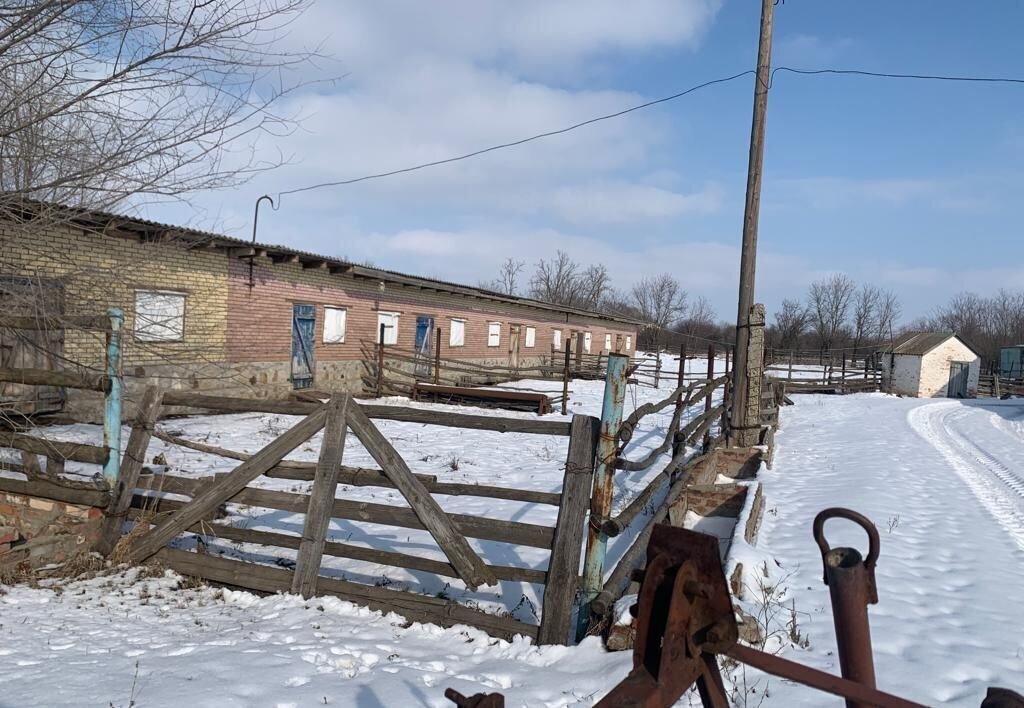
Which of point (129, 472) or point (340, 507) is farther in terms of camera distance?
point (129, 472)

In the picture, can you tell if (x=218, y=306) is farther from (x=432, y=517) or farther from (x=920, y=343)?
(x=920, y=343)

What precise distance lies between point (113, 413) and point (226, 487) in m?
1.15

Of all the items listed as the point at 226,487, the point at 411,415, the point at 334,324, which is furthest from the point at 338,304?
the point at 411,415

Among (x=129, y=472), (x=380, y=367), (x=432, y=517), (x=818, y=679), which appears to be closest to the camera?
(x=818, y=679)

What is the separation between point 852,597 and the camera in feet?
4.49

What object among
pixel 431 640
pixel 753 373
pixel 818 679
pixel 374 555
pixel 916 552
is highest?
pixel 753 373

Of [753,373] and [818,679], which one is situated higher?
[753,373]

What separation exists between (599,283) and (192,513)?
215ft

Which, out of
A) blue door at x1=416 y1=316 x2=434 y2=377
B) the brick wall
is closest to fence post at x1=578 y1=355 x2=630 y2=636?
the brick wall

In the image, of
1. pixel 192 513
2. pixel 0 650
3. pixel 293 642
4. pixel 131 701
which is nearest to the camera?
pixel 131 701

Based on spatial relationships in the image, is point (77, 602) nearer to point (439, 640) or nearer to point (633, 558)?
point (439, 640)

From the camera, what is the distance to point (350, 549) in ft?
13.7

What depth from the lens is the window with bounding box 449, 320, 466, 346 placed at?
22.0m

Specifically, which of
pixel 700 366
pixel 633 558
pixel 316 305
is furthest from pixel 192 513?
pixel 700 366
